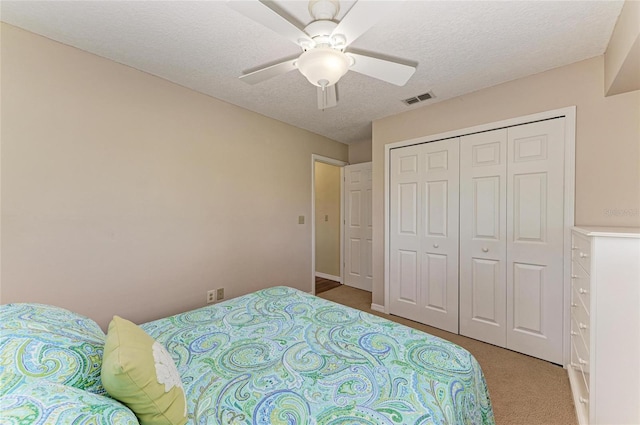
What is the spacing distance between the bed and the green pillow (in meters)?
0.08

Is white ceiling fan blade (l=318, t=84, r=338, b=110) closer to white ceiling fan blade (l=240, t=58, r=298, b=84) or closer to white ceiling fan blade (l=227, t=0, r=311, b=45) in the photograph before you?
white ceiling fan blade (l=240, t=58, r=298, b=84)

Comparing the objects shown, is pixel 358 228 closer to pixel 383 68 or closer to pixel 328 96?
pixel 328 96

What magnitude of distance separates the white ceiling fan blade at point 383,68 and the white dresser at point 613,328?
1.26 m

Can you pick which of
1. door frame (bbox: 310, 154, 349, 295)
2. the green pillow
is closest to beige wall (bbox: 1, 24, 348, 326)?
door frame (bbox: 310, 154, 349, 295)

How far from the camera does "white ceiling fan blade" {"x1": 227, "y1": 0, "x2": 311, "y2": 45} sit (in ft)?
3.37

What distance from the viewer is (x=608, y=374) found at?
129 centimetres

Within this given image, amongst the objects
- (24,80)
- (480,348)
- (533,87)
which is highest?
(533,87)

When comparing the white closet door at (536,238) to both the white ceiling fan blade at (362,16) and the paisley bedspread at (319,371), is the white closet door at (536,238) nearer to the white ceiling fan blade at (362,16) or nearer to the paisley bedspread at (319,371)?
the paisley bedspread at (319,371)

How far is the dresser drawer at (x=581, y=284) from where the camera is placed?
1424 millimetres

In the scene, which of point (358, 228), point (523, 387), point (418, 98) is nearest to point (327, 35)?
point (418, 98)

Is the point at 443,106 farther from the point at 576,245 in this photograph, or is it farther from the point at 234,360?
the point at 234,360

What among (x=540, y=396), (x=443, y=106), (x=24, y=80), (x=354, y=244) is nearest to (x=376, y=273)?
(x=354, y=244)

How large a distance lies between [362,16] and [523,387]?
8.22 feet

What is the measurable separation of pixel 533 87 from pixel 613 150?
75cm
